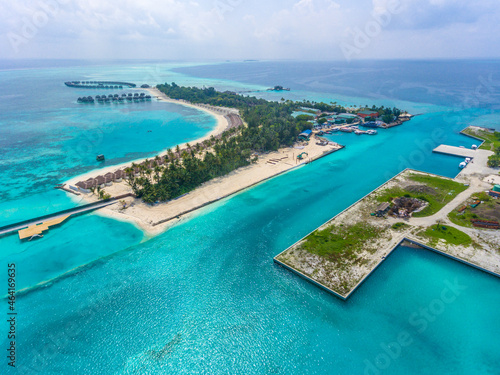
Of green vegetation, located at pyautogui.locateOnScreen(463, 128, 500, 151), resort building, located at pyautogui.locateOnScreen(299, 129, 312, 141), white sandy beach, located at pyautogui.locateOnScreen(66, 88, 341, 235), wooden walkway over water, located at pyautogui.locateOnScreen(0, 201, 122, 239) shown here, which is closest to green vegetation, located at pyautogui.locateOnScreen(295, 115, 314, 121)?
resort building, located at pyautogui.locateOnScreen(299, 129, 312, 141)

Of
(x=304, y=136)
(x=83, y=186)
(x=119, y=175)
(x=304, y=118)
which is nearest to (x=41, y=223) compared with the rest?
(x=83, y=186)

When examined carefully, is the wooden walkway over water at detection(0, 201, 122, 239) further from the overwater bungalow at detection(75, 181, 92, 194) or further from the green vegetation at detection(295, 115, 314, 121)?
the green vegetation at detection(295, 115, 314, 121)

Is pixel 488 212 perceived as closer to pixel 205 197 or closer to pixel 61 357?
pixel 205 197

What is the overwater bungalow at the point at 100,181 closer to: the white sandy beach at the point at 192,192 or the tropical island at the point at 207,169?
the tropical island at the point at 207,169

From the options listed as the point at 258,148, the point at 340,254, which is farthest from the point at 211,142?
the point at 340,254

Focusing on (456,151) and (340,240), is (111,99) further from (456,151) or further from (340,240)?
(456,151)
